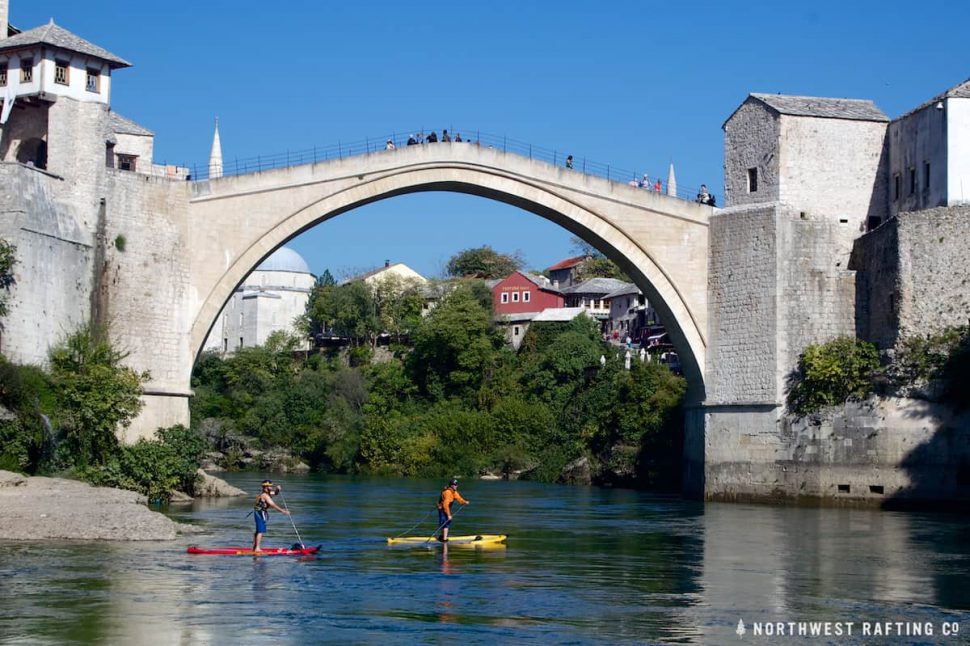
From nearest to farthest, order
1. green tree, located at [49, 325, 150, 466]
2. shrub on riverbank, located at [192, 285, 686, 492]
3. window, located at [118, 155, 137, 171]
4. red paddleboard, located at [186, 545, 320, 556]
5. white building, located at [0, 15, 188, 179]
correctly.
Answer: red paddleboard, located at [186, 545, 320, 556], green tree, located at [49, 325, 150, 466], white building, located at [0, 15, 188, 179], window, located at [118, 155, 137, 171], shrub on riverbank, located at [192, 285, 686, 492]

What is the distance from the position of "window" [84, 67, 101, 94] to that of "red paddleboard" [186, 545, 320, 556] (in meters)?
15.3

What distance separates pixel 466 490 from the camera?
138 ft

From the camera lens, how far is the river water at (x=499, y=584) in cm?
1387

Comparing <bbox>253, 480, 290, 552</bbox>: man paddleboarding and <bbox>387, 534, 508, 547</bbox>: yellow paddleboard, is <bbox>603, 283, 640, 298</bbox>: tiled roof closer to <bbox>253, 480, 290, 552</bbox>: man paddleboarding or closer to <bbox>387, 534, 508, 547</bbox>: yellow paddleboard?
<bbox>387, 534, 508, 547</bbox>: yellow paddleboard

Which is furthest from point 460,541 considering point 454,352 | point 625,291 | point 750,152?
point 625,291

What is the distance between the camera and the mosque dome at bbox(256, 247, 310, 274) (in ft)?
288

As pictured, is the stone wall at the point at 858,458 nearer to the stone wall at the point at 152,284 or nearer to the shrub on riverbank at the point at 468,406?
the shrub on riverbank at the point at 468,406

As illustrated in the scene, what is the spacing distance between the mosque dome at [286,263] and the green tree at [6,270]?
58.7 meters

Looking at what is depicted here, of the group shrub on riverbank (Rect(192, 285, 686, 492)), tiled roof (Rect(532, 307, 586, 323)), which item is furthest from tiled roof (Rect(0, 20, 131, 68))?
tiled roof (Rect(532, 307, 586, 323))

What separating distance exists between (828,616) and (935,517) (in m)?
15.5

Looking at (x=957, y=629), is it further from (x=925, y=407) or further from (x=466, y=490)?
(x=466, y=490)

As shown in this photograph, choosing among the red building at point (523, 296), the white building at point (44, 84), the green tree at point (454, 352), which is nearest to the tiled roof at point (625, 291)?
the red building at point (523, 296)

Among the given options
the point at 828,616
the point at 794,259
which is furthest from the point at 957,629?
the point at 794,259

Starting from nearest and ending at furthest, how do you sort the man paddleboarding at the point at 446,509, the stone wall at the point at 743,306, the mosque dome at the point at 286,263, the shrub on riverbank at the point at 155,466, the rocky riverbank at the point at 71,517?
the rocky riverbank at the point at 71,517 → the man paddleboarding at the point at 446,509 → the shrub on riverbank at the point at 155,466 → the stone wall at the point at 743,306 → the mosque dome at the point at 286,263
